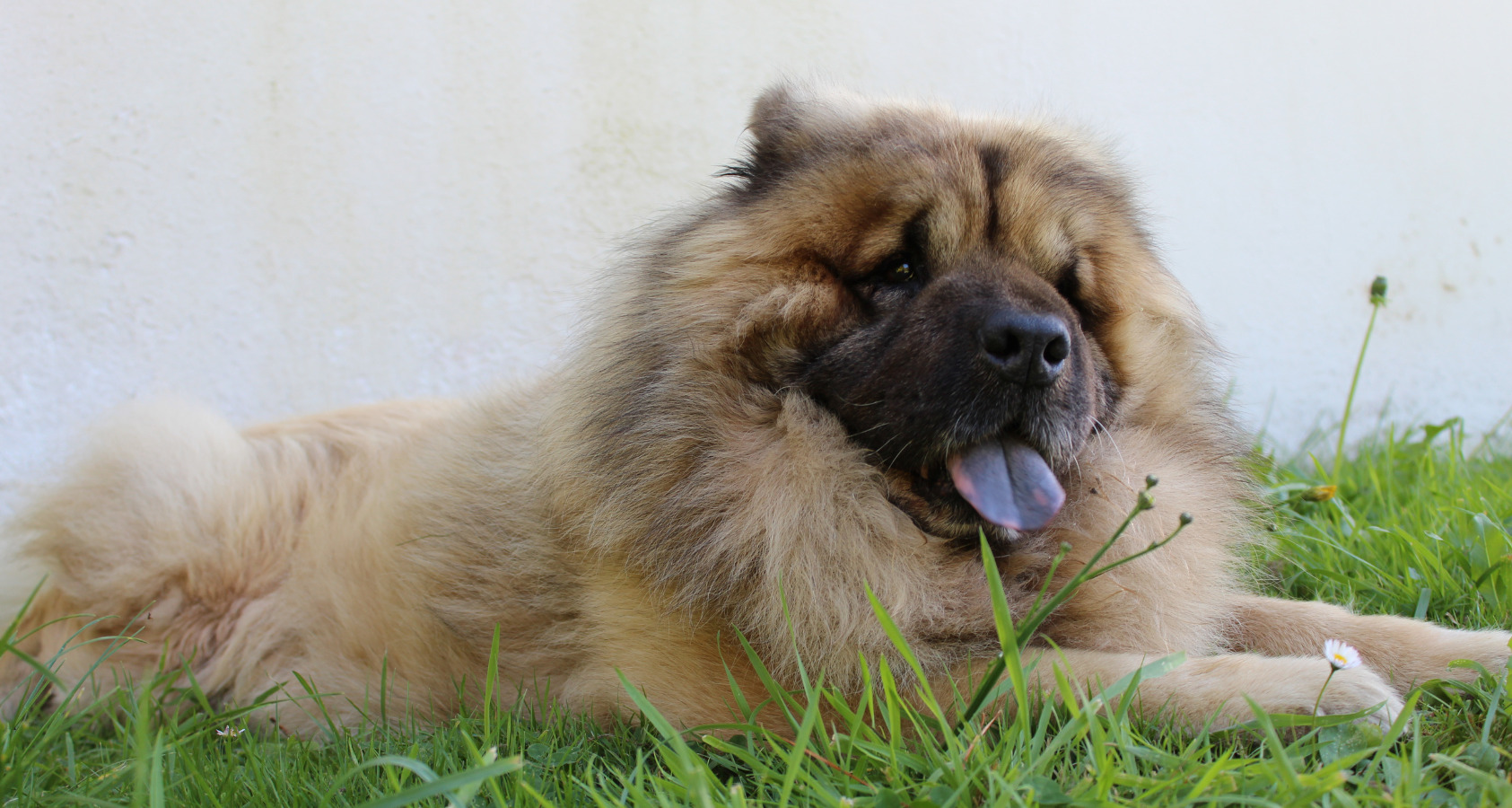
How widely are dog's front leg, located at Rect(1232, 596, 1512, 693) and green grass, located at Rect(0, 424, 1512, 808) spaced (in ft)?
0.46

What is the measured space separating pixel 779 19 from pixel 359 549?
282 centimetres

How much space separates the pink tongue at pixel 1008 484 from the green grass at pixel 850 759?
37 cm

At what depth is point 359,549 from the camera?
258 centimetres

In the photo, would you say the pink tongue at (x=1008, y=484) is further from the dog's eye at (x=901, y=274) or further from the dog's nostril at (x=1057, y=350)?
the dog's eye at (x=901, y=274)

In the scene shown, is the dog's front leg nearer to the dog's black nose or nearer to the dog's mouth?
the dog's mouth

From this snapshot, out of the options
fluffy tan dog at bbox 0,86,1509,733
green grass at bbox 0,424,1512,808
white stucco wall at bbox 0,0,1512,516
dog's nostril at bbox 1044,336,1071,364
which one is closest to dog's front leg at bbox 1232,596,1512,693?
fluffy tan dog at bbox 0,86,1509,733

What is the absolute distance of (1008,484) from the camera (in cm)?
184

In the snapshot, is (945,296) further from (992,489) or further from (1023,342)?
(992,489)

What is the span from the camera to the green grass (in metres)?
1.25

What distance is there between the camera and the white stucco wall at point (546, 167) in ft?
11.5

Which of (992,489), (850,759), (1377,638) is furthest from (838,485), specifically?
(1377,638)

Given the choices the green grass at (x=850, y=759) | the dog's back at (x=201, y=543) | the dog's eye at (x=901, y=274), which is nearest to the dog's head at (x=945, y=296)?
the dog's eye at (x=901, y=274)

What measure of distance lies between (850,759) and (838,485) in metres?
0.58

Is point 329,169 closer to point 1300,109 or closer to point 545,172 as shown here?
Answer: point 545,172
